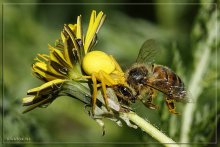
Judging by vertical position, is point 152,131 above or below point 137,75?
below

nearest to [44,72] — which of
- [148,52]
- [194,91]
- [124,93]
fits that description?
[124,93]

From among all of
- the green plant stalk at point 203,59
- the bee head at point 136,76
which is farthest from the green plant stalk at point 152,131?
the green plant stalk at point 203,59

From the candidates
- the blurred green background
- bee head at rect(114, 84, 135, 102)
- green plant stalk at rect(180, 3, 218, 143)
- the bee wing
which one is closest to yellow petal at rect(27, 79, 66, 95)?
bee head at rect(114, 84, 135, 102)

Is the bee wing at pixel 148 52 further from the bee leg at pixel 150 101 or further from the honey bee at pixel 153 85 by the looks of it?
the bee leg at pixel 150 101

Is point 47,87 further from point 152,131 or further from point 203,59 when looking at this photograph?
point 203,59

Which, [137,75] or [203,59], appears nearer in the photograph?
[137,75]

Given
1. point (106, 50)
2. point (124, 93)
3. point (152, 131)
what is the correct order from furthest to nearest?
point (106, 50) → point (124, 93) → point (152, 131)

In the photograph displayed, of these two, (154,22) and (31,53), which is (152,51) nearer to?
(31,53)
